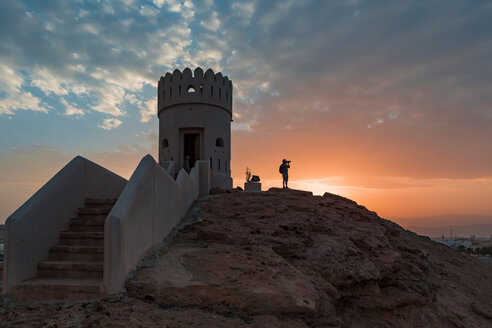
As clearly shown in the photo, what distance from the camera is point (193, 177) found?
1021 cm

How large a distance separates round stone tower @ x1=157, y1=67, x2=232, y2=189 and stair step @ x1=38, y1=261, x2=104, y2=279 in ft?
36.5

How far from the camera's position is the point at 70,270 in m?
4.97

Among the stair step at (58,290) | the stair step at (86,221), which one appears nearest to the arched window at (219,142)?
the stair step at (86,221)

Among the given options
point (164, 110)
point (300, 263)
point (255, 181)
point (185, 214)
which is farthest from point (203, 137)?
point (300, 263)

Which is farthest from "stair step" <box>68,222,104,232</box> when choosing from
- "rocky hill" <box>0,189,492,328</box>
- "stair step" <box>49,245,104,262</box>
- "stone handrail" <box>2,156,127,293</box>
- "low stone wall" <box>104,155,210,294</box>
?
"rocky hill" <box>0,189,492,328</box>

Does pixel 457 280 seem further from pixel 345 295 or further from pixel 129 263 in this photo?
pixel 129 263

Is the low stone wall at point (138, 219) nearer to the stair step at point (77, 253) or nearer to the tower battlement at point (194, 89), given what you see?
the stair step at point (77, 253)

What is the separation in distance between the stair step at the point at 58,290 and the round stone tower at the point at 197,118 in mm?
11558

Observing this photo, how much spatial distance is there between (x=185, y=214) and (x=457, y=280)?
783 cm

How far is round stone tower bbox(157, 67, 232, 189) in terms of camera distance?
16.3m

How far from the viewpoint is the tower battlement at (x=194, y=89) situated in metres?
16.3

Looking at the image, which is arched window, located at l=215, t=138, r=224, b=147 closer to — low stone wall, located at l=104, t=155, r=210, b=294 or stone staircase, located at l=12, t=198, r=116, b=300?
low stone wall, located at l=104, t=155, r=210, b=294

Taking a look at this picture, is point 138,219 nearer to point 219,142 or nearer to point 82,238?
point 82,238

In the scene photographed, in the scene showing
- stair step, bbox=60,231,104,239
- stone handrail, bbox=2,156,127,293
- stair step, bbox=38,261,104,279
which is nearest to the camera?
stone handrail, bbox=2,156,127,293
